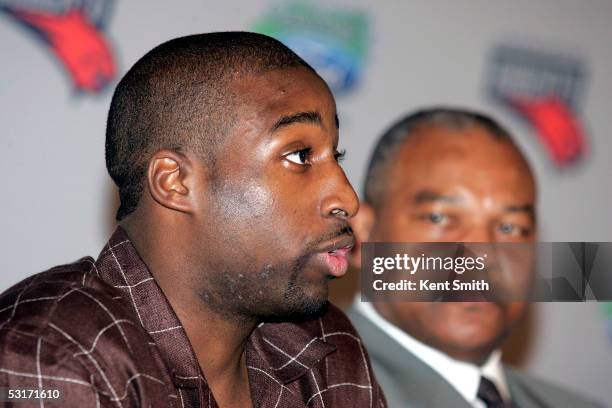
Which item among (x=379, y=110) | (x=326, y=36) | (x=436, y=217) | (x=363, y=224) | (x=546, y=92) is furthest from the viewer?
(x=546, y=92)

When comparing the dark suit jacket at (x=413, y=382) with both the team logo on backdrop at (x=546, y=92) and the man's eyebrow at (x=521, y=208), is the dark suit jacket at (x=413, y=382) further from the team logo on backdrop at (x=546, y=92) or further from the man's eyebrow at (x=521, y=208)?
the team logo on backdrop at (x=546, y=92)

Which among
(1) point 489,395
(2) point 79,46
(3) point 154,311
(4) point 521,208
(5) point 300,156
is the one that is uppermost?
(2) point 79,46

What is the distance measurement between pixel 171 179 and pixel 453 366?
105 cm

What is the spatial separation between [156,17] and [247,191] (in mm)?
1111

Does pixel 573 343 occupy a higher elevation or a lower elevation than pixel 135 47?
lower

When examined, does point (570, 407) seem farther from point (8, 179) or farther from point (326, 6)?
point (8, 179)

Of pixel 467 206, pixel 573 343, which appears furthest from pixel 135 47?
pixel 573 343

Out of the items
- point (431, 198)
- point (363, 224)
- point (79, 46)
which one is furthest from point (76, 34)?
point (431, 198)

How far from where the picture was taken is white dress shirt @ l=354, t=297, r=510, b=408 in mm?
2105

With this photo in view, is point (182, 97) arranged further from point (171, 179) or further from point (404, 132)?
point (404, 132)

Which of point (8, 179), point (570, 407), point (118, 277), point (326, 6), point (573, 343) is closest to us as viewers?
point (118, 277)

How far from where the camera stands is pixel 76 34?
220 cm

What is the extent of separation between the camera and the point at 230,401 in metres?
1.42

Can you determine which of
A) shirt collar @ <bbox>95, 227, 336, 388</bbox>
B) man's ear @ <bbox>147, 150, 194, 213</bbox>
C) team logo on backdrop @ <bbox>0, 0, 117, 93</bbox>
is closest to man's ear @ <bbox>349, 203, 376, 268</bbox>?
team logo on backdrop @ <bbox>0, 0, 117, 93</bbox>
